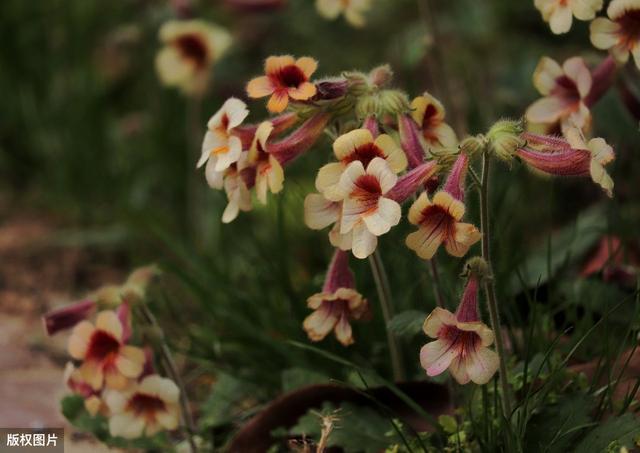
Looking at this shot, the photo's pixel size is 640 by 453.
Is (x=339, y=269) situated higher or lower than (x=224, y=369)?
higher

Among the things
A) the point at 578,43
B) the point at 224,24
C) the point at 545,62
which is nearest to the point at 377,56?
the point at 224,24

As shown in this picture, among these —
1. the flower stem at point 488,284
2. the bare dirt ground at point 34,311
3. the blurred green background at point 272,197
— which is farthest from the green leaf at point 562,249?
the bare dirt ground at point 34,311

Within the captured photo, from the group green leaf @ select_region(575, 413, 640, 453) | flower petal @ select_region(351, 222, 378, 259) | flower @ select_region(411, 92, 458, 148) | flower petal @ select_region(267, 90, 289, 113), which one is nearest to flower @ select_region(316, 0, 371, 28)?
flower @ select_region(411, 92, 458, 148)

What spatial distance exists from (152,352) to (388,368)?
0.54 m

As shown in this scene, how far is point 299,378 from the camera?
2.32 m

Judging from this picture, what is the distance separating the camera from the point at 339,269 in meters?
2.06

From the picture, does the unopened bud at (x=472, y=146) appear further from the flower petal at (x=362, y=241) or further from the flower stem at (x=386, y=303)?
the flower stem at (x=386, y=303)

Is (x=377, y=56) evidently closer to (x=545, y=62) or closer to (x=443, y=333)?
(x=545, y=62)

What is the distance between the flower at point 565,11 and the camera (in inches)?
82.0

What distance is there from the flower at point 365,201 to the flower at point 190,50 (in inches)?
64.6

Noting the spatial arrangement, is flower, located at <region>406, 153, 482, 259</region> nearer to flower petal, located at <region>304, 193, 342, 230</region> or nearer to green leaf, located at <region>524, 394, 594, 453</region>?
flower petal, located at <region>304, 193, 342, 230</region>

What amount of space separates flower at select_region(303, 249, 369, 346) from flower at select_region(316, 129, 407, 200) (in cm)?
26

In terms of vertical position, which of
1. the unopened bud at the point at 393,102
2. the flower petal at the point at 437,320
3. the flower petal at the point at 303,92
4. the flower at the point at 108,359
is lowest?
the flower at the point at 108,359

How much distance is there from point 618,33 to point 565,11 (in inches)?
5.0
